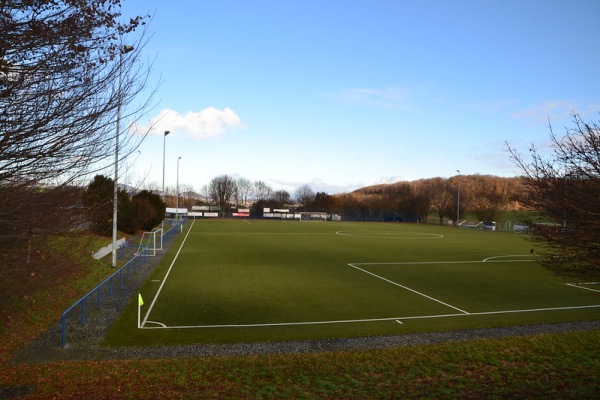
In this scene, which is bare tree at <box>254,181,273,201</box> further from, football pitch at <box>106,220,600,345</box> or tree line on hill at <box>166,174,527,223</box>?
football pitch at <box>106,220,600,345</box>

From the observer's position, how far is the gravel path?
1019 cm

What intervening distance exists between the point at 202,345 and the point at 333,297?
7.57 m

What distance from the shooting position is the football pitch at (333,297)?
511 inches

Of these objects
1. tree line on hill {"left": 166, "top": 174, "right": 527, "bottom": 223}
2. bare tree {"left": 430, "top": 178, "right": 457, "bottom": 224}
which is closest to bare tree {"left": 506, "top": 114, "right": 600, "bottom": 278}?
tree line on hill {"left": 166, "top": 174, "right": 527, "bottom": 223}

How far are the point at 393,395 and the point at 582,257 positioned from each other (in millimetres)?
3956

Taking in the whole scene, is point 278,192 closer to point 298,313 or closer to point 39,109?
point 298,313

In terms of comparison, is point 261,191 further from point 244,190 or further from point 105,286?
point 105,286

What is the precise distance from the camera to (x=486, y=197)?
83938 mm

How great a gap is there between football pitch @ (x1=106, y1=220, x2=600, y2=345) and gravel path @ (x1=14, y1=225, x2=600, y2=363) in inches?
24.1

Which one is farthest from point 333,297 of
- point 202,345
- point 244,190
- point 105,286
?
point 244,190

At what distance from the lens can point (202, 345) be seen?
11.1 meters

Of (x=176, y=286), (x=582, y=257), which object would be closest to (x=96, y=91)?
(x=582, y=257)

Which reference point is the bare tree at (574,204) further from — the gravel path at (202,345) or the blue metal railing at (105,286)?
the blue metal railing at (105,286)

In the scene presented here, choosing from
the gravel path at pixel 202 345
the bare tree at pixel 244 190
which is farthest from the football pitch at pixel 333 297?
the bare tree at pixel 244 190
